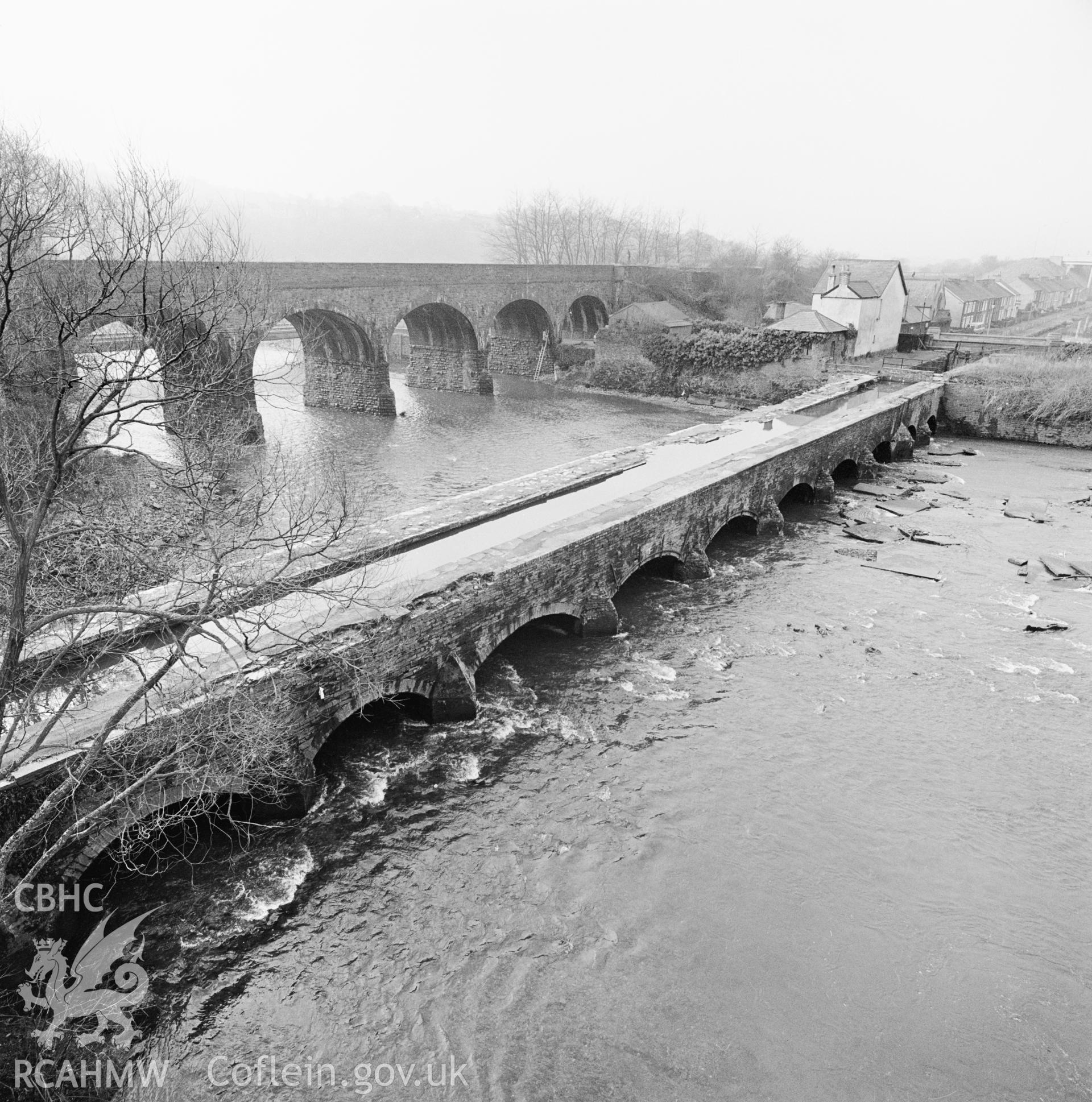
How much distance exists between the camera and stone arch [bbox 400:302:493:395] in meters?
39.6

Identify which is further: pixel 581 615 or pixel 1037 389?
pixel 1037 389

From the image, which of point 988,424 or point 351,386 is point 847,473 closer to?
point 988,424

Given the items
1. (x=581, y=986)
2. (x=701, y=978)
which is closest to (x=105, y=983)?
(x=581, y=986)

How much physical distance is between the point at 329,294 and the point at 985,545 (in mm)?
24414

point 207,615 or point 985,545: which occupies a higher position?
point 207,615

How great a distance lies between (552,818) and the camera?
36.2ft

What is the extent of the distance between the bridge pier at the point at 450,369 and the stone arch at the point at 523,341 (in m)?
4.82

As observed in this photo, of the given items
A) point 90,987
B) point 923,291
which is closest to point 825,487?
point 90,987

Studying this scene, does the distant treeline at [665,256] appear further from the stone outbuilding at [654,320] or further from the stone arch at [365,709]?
the stone arch at [365,709]

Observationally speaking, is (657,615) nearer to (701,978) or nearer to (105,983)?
(701,978)

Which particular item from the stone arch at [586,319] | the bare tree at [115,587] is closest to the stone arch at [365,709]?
the bare tree at [115,587]

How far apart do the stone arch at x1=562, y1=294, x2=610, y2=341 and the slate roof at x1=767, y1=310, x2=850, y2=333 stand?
12792 millimetres

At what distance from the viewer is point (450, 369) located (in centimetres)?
4094

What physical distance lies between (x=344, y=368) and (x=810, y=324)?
22.8m
